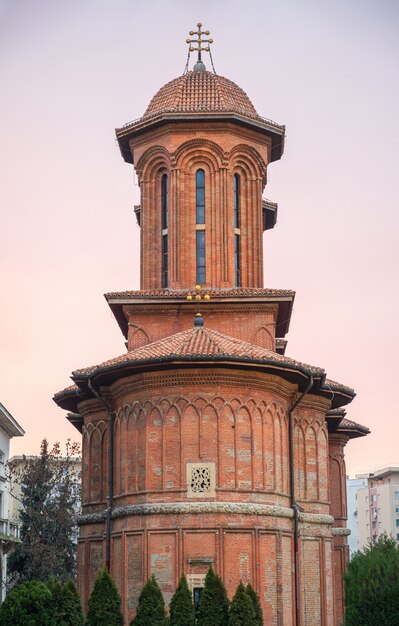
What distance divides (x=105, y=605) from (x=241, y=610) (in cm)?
312

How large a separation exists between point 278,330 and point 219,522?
1102 cm

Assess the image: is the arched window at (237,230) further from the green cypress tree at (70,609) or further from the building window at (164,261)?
the green cypress tree at (70,609)

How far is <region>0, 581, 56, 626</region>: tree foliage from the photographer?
76.7ft

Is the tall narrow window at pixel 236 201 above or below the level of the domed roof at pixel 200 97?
below

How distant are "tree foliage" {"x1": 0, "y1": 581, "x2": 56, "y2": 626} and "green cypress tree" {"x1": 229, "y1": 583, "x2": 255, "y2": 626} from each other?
3.99 m

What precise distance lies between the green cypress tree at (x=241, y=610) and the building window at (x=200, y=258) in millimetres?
11130

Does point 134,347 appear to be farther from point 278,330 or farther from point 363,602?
point 363,602

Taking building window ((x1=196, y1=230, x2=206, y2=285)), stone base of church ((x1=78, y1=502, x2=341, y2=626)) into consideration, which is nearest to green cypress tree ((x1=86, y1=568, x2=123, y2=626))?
stone base of church ((x1=78, y1=502, x2=341, y2=626))

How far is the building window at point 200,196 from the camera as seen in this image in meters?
32.8

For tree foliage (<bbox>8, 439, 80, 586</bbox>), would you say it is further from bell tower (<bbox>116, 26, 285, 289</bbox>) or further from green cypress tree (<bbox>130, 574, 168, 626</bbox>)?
green cypress tree (<bbox>130, 574, 168, 626</bbox>)

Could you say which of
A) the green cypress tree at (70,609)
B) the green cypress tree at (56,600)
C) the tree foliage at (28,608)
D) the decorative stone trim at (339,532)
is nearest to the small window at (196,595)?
the green cypress tree at (70,609)

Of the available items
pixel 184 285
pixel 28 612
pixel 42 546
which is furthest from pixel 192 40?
pixel 42 546

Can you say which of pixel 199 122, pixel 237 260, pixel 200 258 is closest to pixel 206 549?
pixel 200 258

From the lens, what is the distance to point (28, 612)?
77.2 feet
